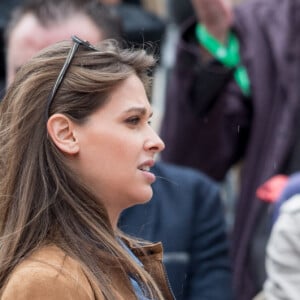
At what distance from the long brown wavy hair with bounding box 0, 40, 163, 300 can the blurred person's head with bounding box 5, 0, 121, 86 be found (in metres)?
1.67

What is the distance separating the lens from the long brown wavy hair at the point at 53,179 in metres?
2.08

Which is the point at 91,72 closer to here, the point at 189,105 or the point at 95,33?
the point at 95,33

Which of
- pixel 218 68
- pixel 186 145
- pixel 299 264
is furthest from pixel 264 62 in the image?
pixel 299 264

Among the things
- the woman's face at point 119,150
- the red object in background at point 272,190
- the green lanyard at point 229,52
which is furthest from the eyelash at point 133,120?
the green lanyard at point 229,52

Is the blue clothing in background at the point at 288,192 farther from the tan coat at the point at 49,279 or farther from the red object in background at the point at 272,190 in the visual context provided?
the tan coat at the point at 49,279

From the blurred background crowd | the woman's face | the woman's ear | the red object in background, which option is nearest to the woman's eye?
the woman's face

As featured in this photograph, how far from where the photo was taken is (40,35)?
395 cm

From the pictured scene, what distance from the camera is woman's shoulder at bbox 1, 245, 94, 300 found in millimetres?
1964

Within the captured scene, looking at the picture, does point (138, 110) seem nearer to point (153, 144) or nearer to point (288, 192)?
point (153, 144)

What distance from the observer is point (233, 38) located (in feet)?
14.2

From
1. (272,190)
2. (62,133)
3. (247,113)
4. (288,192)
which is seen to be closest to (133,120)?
(62,133)

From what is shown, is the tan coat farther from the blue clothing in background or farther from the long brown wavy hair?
the blue clothing in background

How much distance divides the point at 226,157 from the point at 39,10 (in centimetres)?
97

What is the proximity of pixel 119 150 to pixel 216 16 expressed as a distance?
2239 mm
